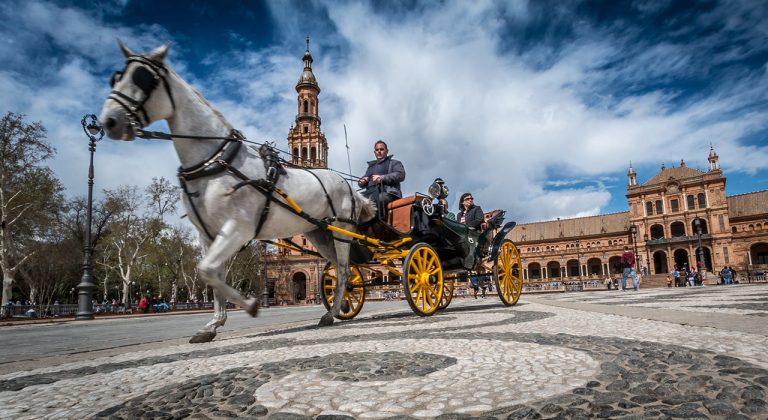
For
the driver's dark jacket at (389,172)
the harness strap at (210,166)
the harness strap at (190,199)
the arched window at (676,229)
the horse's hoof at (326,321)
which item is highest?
the arched window at (676,229)

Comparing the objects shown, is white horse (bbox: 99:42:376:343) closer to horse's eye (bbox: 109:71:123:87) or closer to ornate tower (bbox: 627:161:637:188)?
horse's eye (bbox: 109:71:123:87)

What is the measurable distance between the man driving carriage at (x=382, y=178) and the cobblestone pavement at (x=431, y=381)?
10.1 ft

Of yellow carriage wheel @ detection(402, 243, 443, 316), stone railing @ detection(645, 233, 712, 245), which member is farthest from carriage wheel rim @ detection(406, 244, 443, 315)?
stone railing @ detection(645, 233, 712, 245)

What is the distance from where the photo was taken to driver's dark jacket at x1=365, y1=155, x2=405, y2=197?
624 cm

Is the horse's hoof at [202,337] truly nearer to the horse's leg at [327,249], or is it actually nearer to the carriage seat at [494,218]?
the horse's leg at [327,249]

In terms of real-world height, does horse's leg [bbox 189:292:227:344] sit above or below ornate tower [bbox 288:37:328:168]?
below

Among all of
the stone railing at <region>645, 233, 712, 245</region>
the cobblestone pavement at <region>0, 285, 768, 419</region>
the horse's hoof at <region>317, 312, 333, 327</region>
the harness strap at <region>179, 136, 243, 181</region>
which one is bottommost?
the horse's hoof at <region>317, 312, 333, 327</region>

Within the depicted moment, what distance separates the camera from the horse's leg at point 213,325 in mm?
4113

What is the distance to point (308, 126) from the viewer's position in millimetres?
59625

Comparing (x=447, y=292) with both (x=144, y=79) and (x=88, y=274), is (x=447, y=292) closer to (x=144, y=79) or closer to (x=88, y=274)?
(x=144, y=79)

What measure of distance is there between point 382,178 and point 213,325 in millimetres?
2981

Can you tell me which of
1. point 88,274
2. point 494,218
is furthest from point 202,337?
point 88,274

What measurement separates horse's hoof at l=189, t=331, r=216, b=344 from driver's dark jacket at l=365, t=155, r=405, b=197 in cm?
306

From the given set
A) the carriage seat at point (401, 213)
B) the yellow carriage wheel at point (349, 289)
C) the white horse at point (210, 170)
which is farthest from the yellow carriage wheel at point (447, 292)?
the white horse at point (210, 170)
